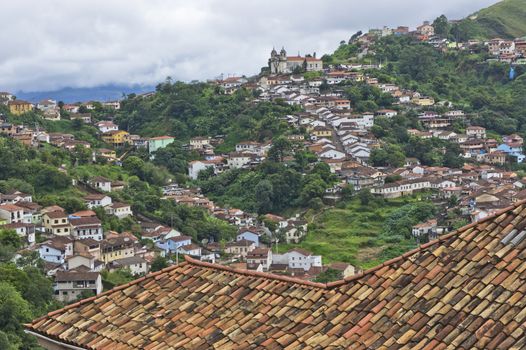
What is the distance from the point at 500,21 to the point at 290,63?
29.7m

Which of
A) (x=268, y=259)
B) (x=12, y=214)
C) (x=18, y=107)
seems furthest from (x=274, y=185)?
(x=18, y=107)

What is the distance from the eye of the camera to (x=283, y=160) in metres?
48.4

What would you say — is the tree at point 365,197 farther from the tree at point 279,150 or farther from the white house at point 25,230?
the white house at point 25,230

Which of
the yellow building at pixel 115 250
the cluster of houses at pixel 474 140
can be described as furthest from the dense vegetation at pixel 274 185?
the yellow building at pixel 115 250

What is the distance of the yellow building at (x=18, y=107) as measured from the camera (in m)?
60.0

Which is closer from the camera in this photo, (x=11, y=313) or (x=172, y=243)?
(x=11, y=313)

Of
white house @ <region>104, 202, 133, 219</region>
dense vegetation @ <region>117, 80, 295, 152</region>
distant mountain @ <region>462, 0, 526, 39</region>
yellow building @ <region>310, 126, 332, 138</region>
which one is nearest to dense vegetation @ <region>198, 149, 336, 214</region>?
yellow building @ <region>310, 126, 332, 138</region>

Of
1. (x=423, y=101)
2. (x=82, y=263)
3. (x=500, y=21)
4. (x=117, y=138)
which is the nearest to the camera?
(x=82, y=263)

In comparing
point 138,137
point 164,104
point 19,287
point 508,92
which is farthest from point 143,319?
point 508,92

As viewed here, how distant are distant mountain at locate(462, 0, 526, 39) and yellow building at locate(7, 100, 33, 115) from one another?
46156 millimetres

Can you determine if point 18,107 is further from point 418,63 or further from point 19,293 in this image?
point 19,293

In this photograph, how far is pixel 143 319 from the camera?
4.67 meters

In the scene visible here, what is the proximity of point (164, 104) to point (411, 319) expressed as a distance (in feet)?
203

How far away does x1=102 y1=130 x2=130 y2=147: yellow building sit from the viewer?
5806 centimetres
